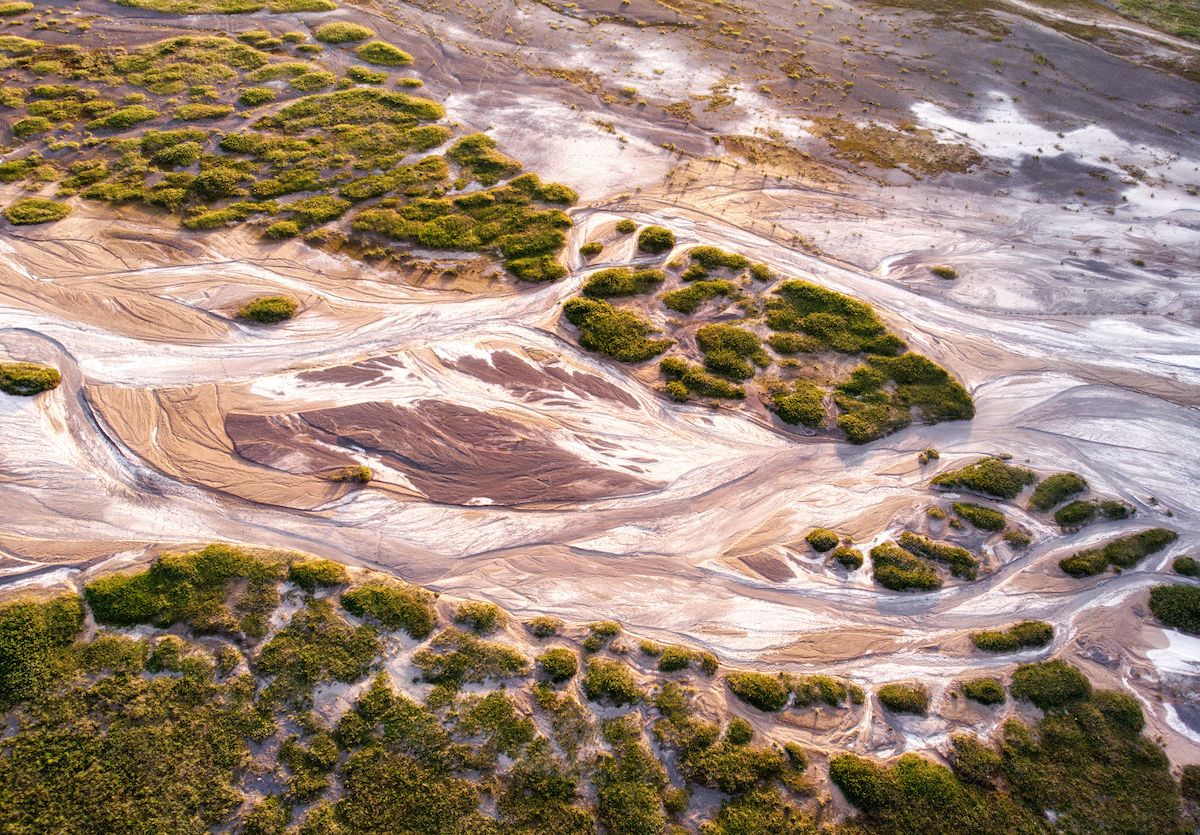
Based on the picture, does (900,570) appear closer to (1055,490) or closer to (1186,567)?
(1055,490)

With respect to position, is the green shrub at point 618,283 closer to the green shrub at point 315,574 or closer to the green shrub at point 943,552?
the green shrub at point 943,552

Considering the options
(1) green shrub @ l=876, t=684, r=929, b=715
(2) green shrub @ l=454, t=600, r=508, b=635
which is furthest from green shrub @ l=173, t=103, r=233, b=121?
(1) green shrub @ l=876, t=684, r=929, b=715

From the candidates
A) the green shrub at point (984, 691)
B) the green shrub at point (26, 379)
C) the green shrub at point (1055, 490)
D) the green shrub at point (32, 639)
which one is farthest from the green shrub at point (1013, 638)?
the green shrub at point (26, 379)

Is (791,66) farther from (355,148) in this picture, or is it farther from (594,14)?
(355,148)

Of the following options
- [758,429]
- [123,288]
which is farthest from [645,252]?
[123,288]

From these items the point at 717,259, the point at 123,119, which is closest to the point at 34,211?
the point at 123,119

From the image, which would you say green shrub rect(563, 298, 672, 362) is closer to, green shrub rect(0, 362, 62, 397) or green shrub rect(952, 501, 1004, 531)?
green shrub rect(952, 501, 1004, 531)
